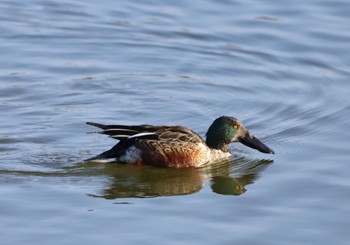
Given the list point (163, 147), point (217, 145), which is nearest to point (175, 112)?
point (217, 145)

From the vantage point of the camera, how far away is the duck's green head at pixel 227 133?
13.2m

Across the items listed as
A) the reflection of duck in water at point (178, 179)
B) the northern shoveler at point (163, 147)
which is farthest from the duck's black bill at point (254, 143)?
the reflection of duck in water at point (178, 179)

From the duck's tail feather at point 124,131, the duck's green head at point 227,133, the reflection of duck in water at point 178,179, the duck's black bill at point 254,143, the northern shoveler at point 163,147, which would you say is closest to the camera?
the reflection of duck in water at point 178,179

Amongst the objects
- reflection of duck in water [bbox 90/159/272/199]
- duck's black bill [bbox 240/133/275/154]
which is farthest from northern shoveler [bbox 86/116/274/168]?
reflection of duck in water [bbox 90/159/272/199]

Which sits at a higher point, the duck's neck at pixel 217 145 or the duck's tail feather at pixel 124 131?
the duck's tail feather at pixel 124 131

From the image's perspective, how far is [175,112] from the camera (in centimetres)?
1454

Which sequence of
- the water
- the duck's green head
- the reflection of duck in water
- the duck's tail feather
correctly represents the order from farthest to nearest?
the duck's green head < the duck's tail feather < the reflection of duck in water < the water

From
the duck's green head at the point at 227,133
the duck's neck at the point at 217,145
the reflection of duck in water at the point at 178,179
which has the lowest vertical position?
the reflection of duck in water at the point at 178,179

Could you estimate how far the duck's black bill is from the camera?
510 inches

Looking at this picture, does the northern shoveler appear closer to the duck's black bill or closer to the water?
the duck's black bill

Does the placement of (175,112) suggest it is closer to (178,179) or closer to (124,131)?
(124,131)

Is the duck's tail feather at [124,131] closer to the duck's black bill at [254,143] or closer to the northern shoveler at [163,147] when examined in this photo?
the northern shoveler at [163,147]

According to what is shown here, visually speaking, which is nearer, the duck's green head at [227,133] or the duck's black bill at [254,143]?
the duck's black bill at [254,143]

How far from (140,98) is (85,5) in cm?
449
